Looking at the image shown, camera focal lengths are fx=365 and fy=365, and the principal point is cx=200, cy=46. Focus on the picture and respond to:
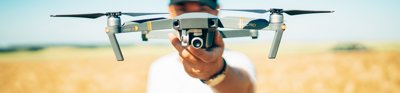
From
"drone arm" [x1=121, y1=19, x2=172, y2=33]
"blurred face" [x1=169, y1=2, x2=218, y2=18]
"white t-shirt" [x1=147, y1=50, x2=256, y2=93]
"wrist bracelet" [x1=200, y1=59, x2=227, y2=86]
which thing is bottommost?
"white t-shirt" [x1=147, y1=50, x2=256, y2=93]

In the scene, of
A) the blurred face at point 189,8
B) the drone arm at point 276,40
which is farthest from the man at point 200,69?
the drone arm at point 276,40

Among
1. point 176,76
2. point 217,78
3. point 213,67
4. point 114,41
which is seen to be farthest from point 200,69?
point 176,76

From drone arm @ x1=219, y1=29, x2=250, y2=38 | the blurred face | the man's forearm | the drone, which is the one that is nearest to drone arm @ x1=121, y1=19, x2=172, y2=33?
the drone

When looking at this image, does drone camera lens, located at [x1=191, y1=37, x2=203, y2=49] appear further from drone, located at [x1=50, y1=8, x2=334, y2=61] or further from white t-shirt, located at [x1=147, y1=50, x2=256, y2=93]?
white t-shirt, located at [x1=147, y1=50, x2=256, y2=93]

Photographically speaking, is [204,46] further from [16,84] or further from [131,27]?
[16,84]

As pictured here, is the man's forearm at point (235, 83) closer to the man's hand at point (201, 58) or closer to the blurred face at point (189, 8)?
the man's hand at point (201, 58)

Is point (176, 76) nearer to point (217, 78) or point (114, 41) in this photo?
point (217, 78)
